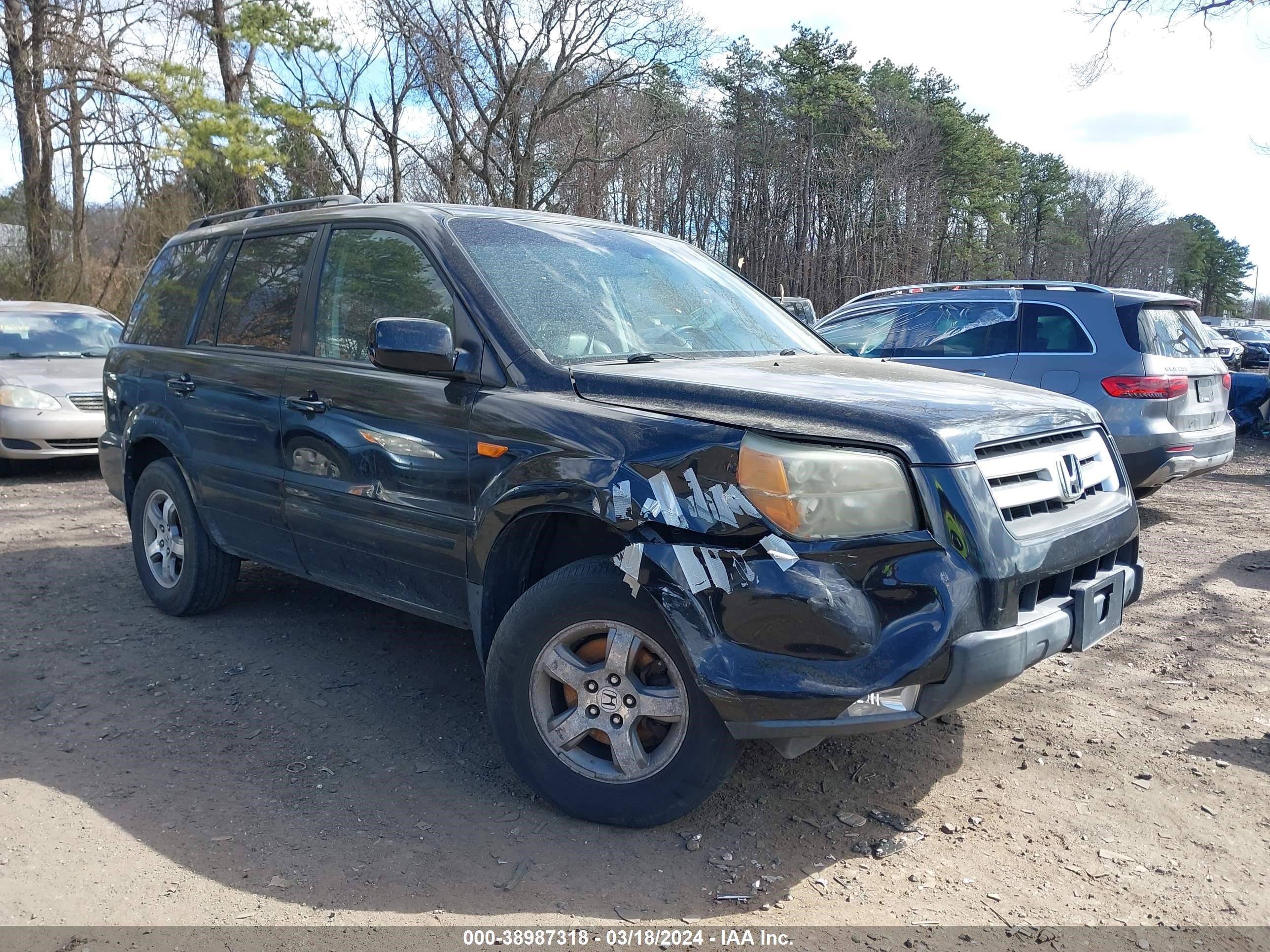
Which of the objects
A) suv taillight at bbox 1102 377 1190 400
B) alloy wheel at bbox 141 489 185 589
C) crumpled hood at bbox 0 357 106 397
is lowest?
alloy wheel at bbox 141 489 185 589

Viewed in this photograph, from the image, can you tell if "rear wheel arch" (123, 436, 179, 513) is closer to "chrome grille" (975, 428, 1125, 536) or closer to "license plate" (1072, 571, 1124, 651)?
"chrome grille" (975, 428, 1125, 536)

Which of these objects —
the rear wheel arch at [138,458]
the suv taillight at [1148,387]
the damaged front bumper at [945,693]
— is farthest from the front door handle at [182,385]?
the suv taillight at [1148,387]

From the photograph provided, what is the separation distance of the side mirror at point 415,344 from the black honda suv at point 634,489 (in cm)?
1

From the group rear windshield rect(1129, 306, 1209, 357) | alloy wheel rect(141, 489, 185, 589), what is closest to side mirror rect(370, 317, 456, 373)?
alloy wheel rect(141, 489, 185, 589)

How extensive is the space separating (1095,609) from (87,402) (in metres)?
8.93

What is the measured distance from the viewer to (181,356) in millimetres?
4863

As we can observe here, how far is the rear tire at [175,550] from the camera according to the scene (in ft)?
16.1

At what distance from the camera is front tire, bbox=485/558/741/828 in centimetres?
289

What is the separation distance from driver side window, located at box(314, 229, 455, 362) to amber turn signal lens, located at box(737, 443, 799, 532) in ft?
4.45

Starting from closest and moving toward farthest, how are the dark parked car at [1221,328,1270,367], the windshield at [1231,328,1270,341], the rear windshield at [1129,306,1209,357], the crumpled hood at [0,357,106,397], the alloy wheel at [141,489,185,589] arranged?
the alloy wheel at [141,489,185,589] → the rear windshield at [1129,306,1209,357] → the crumpled hood at [0,357,106,397] → the dark parked car at [1221,328,1270,367] → the windshield at [1231,328,1270,341]

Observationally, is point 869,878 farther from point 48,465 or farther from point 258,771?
point 48,465

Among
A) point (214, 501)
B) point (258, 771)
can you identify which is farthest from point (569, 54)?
point (258, 771)

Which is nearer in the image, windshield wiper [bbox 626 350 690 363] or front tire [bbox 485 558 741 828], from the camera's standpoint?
front tire [bbox 485 558 741 828]

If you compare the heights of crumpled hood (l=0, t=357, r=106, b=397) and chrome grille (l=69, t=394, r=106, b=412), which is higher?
crumpled hood (l=0, t=357, r=106, b=397)
